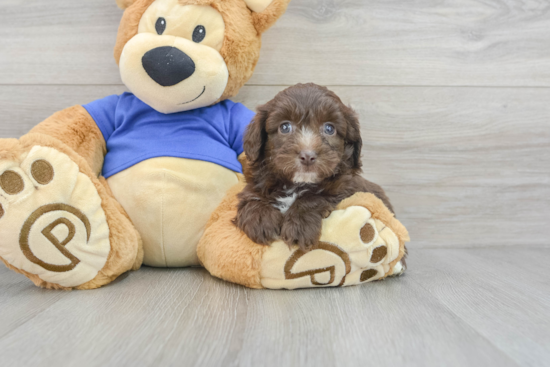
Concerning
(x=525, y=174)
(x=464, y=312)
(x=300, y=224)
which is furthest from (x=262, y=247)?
(x=525, y=174)

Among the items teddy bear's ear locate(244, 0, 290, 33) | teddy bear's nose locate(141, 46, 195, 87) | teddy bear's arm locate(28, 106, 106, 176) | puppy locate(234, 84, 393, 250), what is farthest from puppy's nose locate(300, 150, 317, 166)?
teddy bear's arm locate(28, 106, 106, 176)

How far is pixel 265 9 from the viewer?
1488 mm

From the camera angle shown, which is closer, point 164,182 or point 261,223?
point 261,223

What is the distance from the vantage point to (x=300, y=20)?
73.7 inches

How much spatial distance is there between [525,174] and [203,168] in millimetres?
1612

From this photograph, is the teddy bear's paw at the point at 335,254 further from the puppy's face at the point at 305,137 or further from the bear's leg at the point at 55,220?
the bear's leg at the point at 55,220

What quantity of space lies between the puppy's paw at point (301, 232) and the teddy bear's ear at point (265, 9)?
78 centimetres

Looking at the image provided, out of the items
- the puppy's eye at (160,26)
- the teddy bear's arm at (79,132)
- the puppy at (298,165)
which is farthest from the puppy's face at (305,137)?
the teddy bear's arm at (79,132)

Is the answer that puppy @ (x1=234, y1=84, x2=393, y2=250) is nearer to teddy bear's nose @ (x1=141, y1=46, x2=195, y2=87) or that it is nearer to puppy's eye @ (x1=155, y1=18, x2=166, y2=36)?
teddy bear's nose @ (x1=141, y1=46, x2=195, y2=87)

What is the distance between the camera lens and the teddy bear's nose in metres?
1.35

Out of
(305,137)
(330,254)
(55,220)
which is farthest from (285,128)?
(55,220)

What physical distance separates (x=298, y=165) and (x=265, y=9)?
68 cm

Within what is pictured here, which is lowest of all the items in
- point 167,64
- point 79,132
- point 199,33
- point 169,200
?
point 169,200

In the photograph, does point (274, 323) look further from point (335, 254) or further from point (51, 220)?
point (51, 220)
